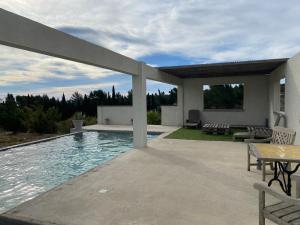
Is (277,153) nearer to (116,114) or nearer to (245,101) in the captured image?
(245,101)

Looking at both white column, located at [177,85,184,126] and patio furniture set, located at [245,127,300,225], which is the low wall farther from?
patio furniture set, located at [245,127,300,225]

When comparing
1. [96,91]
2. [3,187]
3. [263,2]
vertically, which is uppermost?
[263,2]

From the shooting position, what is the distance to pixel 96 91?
26.2 meters

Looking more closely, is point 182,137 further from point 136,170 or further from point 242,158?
point 136,170

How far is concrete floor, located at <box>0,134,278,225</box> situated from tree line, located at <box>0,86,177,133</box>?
10305mm

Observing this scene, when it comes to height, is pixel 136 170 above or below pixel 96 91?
below

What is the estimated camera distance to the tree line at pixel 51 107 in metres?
16.3

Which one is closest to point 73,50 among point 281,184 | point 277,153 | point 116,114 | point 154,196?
point 154,196

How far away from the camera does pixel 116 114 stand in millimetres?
19156

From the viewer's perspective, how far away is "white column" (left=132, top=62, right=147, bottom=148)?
32.3 feet

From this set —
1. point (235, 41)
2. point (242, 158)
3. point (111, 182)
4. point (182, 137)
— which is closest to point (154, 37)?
point (235, 41)

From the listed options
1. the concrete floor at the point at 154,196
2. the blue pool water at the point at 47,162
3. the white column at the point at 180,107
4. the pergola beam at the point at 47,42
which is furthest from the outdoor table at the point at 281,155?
the white column at the point at 180,107

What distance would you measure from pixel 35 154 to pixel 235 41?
9.76 metres

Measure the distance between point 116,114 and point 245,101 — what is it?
875 cm
